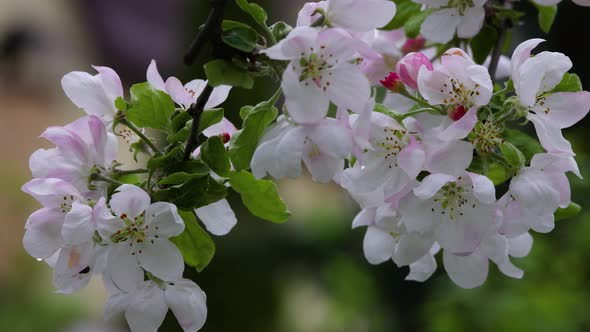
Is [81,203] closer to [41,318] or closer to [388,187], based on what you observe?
[388,187]

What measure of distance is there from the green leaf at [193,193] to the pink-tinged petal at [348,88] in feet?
0.39

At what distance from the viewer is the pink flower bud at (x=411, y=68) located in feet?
2.15

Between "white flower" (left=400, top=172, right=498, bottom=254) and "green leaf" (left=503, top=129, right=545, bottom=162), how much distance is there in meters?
0.09

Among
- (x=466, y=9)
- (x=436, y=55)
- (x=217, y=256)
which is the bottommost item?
(x=217, y=256)

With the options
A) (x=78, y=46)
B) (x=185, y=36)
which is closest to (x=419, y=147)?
(x=185, y=36)

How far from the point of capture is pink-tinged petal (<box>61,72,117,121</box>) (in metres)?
0.69

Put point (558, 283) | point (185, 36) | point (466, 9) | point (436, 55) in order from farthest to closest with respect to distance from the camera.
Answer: point (185, 36) → point (558, 283) → point (436, 55) → point (466, 9)

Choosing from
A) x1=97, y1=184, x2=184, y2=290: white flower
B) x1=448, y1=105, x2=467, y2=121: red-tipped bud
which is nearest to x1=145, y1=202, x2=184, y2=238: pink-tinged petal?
x1=97, y1=184, x2=184, y2=290: white flower

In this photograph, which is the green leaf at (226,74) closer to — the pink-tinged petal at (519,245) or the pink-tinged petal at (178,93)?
the pink-tinged petal at (178,93)

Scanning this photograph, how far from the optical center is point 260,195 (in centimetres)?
70

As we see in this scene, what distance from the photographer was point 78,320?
2.95 meters

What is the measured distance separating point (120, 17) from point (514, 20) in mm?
4867

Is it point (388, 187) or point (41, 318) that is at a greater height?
point (388, 187)

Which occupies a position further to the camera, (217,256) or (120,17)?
(120,17)
